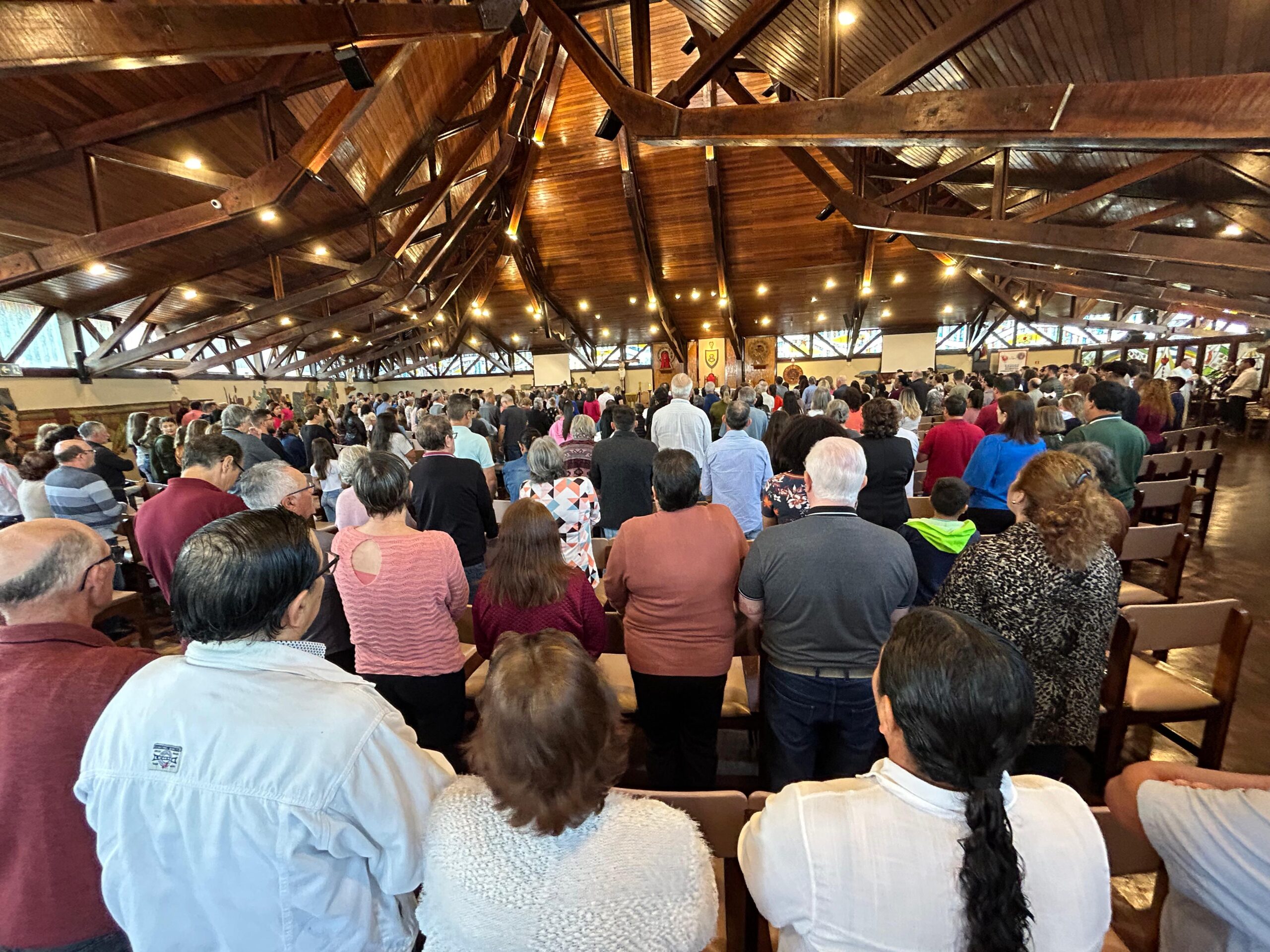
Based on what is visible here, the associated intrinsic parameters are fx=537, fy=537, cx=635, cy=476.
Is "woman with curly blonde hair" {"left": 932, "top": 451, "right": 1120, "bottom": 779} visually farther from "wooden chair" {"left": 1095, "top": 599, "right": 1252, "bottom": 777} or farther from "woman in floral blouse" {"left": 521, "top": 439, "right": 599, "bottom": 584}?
"woman in floral blouse" {"left": 521, "top": 439, "right": 599, "bottom": 584}

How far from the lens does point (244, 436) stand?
13.6 ft

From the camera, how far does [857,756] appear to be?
68.4 inches

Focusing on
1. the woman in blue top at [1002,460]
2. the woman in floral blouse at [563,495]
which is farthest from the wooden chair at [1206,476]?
the woman in floral blouse at [563,495]

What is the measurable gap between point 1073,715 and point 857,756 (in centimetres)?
64

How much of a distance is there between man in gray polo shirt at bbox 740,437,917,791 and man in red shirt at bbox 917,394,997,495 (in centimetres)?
262

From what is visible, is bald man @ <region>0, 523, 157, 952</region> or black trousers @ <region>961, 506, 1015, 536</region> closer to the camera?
bald man @ <region>0, 523, 157, 952</region>

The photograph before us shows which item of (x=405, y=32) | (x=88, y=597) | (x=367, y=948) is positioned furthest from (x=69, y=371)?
(x=367, y=948)

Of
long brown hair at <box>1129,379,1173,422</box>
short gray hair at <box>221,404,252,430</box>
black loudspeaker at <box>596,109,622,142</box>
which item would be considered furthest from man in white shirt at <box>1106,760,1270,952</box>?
black loudspeaker at <box>596,109,622,142</box>

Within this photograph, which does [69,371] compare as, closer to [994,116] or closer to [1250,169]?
[994,116]

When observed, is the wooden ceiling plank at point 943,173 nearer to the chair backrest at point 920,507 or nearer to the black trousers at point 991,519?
the chair backrest at point 920,507

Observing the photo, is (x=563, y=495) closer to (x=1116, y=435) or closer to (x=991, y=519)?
(x=991, y=519)

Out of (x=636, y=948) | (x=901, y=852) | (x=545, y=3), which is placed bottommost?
(x=636, y=948)

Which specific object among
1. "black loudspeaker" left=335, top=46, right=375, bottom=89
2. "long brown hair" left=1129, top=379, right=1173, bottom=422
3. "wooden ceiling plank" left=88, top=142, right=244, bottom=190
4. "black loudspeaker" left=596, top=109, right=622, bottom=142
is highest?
"black loudspeaker" left=596, top=109, right=622, bottom=142

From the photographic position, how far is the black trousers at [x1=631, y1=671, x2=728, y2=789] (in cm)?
191
